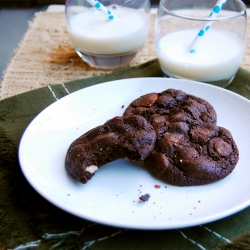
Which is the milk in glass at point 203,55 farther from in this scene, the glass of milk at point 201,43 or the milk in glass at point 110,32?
the milk in glass at point 110,32

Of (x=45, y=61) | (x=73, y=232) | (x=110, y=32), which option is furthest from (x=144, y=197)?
(x=45, y=61)

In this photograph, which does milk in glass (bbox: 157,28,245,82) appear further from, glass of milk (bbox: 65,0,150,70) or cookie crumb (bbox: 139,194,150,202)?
cookie crumb (bbox: 139,194,150,202)

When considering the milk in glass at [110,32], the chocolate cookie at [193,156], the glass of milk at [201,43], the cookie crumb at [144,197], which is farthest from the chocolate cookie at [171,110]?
the milk in glass at [110,32]

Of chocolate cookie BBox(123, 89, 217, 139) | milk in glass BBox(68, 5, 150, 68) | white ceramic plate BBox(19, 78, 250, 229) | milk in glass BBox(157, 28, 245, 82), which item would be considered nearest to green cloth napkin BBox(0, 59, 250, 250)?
white ceramic plate BBox(19, 78, 250, 229)

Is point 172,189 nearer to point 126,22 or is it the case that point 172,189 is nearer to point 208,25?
point 208,25

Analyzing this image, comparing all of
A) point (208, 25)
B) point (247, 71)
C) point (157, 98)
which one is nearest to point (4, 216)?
point (157, 98)
